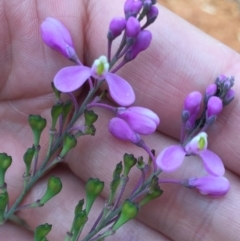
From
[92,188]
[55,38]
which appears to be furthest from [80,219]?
[55,38]

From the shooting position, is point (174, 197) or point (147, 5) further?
point (174, 197)

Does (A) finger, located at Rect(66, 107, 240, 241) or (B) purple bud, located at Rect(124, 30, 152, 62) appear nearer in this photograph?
(B) purple bud, located at Rect(124, 30, 152, 62)

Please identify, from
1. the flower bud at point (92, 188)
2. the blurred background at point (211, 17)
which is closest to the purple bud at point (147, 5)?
the flower bud at point (92, 188)

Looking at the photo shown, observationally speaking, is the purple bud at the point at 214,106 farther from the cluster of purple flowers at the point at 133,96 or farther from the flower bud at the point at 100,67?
the flower bud at the point at 100,67

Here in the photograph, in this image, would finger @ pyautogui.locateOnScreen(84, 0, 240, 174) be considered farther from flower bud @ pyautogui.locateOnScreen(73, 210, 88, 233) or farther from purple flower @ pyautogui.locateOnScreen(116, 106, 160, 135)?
flower bud @ pyautogui.locateOnScreen(73, 210, 88, 233)

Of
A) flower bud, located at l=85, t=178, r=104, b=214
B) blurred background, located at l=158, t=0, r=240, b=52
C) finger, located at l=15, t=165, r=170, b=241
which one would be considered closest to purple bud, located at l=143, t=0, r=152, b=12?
flower bud, located at l=85, t=178, r=104, b=214

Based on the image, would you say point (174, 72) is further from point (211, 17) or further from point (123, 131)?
point (211, 17)
